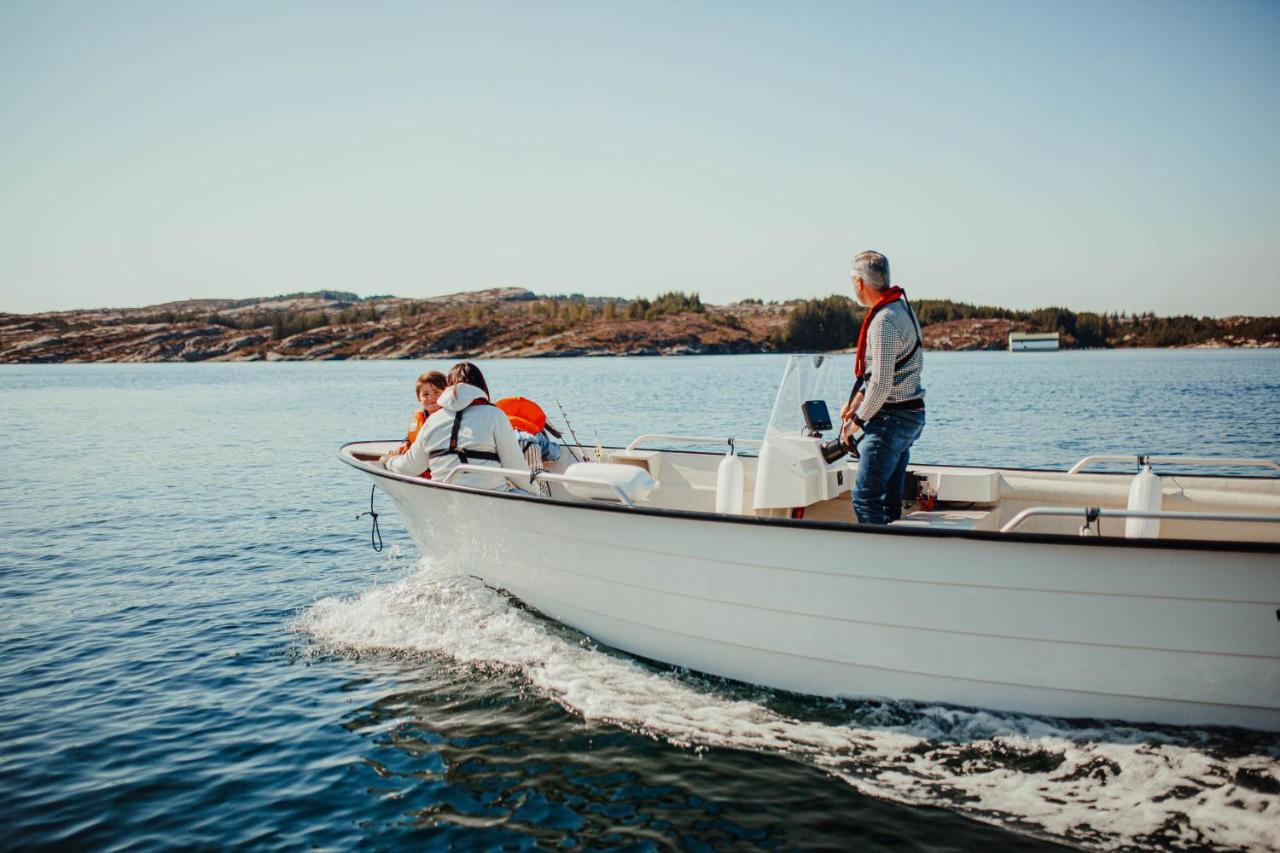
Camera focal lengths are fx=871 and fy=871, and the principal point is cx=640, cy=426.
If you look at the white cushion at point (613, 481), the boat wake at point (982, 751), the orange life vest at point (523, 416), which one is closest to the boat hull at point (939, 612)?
the boat wake at point (982, 751)

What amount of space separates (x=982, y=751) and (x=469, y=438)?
428cm

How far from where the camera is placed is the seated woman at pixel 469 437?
22.8ft

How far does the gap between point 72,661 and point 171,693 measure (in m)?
1.37

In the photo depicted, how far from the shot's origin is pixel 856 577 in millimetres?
5051

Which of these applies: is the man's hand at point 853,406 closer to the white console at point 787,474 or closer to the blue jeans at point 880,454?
the blue jeans at point 880,454

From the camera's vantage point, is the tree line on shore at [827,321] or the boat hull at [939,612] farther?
the tree line on shore at [827,321]

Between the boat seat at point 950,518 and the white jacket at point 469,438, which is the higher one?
the white jacket at point 469,438

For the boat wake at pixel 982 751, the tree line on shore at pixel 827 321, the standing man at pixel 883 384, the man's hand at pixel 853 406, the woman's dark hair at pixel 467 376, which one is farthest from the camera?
the tree line on shore at pixel 827 321

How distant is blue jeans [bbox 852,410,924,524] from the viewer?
5.48 m

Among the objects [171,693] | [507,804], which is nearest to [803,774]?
[507,804]

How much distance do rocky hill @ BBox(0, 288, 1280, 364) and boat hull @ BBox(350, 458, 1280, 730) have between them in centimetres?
8840

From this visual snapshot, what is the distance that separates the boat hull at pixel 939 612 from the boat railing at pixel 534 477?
0.58 ft

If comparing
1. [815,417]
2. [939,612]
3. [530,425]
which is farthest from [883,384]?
[530,425]

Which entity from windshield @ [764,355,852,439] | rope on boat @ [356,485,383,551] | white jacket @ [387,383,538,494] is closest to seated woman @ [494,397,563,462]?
white jacket @ [387,383,538,494]
